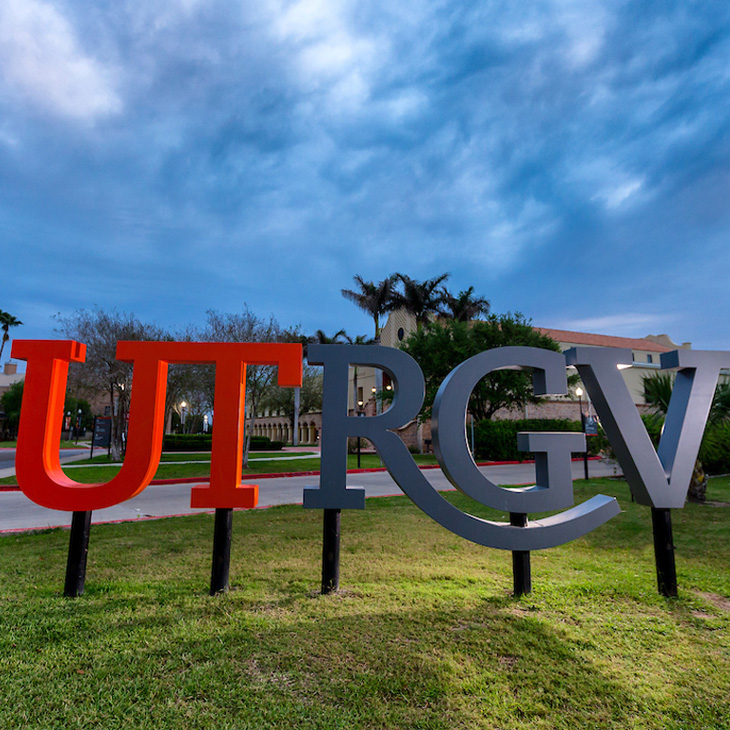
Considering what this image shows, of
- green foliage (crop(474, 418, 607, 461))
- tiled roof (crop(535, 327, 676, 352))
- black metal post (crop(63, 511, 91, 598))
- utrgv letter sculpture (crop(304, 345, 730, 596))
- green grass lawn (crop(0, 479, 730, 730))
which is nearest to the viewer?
green grass lawn (crop(0, 479, 730, 730))

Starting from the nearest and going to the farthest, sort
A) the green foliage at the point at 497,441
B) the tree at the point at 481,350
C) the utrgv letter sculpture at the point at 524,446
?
the utrgv letter sculpture at the point at 524,446 → the green foliage at the point at 497,441 → the tree at the point at 481,350

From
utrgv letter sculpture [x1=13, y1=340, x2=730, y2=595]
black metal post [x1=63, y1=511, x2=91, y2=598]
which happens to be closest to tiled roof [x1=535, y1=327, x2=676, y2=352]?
utrgv letter sculpture [x1=13, y1=340, x2=730, y2=595]

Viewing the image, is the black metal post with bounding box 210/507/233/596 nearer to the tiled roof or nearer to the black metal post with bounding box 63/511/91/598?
the black metal post with bounding box 63/511/91/598

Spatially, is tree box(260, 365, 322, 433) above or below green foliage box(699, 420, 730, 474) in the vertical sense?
above

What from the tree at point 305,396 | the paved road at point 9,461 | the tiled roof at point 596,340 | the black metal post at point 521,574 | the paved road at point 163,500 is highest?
the tiled roof at point 596,340

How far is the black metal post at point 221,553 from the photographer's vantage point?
16.3 feet

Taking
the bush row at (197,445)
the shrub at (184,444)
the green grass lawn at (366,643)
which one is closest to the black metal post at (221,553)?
the green grass lawn at (366,643)

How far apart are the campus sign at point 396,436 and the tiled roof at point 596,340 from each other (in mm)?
44510

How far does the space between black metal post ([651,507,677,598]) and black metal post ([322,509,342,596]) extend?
360 centimetres

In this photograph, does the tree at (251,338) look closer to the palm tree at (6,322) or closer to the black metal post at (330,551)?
the black metal post at (330,551)

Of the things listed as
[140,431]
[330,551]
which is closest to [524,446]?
[330,551]

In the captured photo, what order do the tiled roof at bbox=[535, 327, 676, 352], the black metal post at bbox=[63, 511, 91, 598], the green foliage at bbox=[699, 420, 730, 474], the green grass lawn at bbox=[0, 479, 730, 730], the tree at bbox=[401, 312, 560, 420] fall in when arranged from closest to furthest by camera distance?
1. the green grass lawn at bbox=[0, 479, 730, 730]
2. the black metal post at bbox=[63, 511, 91, 598]
3. the green foliage at bbox=[699, 420, 730, 474]
4. the tree at bbox=[401, 312, 560, 420]
5. the tiled roof at bbox=[535, 327, 676, 352]

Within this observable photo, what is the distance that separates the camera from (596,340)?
5044 cm

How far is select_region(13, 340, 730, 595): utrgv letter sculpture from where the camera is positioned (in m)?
4.73
